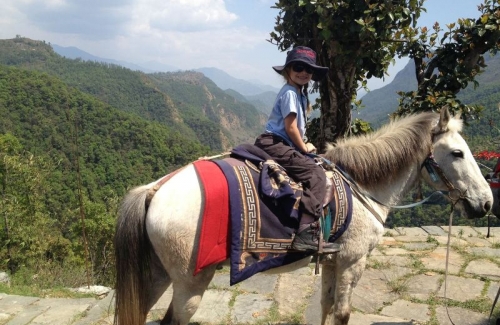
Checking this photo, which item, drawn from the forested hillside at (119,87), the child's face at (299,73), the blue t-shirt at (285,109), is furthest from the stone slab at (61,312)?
the forested hillside at (119,87)

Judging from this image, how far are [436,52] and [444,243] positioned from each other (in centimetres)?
311

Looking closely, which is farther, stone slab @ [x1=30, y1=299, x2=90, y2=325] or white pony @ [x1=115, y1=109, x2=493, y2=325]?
stone slab @ [x1=30, y1=299, x2=90, y2=325]

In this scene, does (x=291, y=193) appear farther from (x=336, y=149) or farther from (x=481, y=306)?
(x=481, y=306)

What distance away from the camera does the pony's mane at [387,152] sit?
289 cm

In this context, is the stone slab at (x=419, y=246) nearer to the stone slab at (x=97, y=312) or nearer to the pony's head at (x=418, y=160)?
the pony's head at (x=418, y=160)

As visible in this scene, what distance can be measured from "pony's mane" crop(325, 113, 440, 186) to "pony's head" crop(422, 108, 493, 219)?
7 centimetres

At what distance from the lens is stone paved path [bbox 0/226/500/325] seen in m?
3.59

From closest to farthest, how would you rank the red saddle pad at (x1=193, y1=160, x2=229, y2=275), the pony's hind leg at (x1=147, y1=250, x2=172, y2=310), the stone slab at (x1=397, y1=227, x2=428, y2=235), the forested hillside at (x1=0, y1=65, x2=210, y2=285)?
the red saddle pad at (x1=193, y1=160, x2=229, y2=275)
the pony's hind leg at (x1=147, y1=250, x2=172, y2=310)
the stone slab at (x1=397, y1=227, x2=428, y2=235)
the forested hillside at (x1=0, y1=65, x2=210, y2=285)

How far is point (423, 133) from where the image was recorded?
289cm

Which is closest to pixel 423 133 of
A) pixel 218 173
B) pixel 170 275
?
pixel 218 173

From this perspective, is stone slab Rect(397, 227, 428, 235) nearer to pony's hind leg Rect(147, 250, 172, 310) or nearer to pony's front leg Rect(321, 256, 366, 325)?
pony's front leg Rect(321, 256, 366, 325)

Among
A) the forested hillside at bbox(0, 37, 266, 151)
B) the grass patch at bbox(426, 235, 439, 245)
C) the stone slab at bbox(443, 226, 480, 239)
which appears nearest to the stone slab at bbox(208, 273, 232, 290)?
the grass patch at bbox(426, 235, 439, 245)

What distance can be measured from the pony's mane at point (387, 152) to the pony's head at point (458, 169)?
0.07 meters

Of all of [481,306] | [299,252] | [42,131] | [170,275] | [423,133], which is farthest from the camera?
[42,131]
